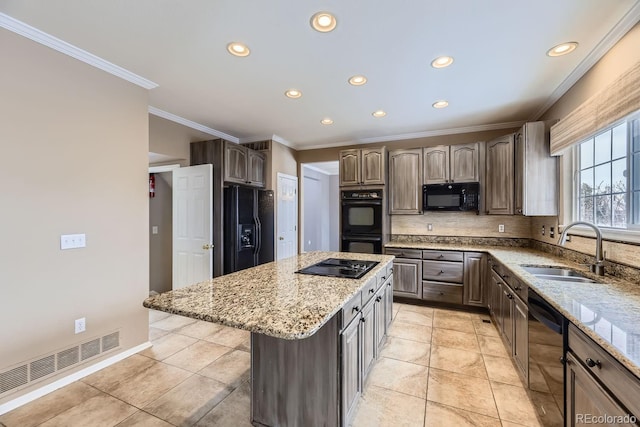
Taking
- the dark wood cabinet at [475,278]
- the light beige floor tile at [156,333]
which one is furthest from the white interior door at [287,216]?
the dark wood cabinet at [475,278]

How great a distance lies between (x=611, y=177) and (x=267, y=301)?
282cm

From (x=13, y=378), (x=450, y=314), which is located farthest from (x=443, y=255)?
(x=13, y=378)

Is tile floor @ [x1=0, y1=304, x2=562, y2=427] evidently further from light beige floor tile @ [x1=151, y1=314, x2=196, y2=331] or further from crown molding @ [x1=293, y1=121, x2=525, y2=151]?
crown molding @ [x1=293, y1=121, x2=525, y2=151]

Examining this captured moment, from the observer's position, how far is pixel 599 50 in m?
2.09

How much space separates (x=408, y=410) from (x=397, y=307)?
208 centimetres

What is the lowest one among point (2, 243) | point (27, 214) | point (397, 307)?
point (397, 307)

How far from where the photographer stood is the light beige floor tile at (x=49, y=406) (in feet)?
5.76

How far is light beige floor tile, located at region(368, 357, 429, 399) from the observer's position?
6.76ft

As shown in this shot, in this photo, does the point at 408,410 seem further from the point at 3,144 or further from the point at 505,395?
the point at 3,144

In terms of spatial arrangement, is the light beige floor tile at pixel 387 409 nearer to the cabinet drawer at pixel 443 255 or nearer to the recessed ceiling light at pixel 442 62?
the cabinet drawer at pixel 443 255

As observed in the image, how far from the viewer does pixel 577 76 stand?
96.7 inches

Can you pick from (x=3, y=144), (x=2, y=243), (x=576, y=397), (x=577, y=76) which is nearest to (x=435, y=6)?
(x=577, y=76)

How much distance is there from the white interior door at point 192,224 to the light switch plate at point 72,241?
60.6 inches

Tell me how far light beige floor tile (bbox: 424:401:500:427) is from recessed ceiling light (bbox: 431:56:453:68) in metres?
2.66
